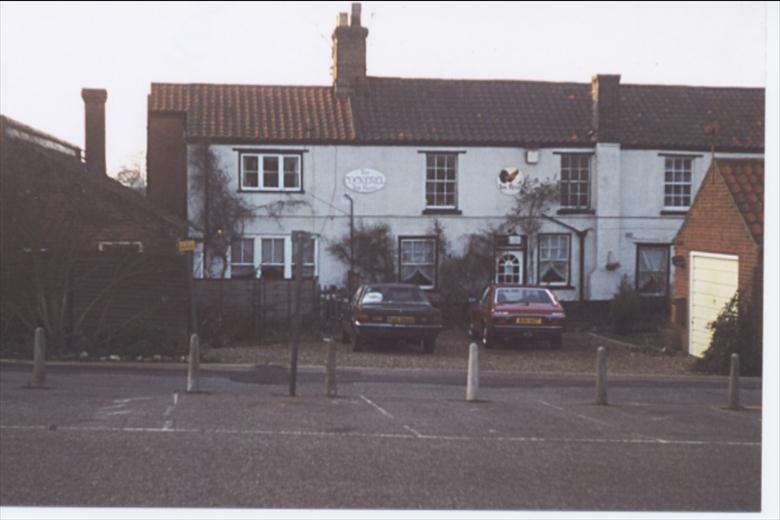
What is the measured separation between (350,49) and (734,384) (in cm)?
366

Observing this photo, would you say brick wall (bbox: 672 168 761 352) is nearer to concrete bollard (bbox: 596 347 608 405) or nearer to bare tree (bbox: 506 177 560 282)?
concrete bollard (bbox: 596 347 608 405)

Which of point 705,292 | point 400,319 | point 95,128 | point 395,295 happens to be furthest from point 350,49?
point 705,292

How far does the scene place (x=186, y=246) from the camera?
32.4 ft

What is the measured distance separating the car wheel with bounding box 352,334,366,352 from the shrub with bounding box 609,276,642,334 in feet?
6.70

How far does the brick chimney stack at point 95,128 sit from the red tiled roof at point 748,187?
15.0ft

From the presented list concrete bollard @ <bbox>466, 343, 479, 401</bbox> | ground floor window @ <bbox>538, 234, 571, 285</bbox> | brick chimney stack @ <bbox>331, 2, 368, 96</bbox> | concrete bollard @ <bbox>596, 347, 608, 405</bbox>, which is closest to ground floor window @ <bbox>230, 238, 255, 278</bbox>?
brick chimney stack @ <bbox>331, 2, 368, 96</bbox>

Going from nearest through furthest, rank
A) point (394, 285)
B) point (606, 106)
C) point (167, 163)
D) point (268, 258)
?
point (606, 106)
point (394, 285)
point (167, 163)
point (268, 258)

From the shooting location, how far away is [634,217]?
28.0ft

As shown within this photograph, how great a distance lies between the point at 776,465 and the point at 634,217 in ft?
8.05

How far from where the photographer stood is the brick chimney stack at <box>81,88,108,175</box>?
7.36m

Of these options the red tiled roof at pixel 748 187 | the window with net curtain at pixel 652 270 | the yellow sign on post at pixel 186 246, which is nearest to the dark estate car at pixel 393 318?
the window with net curtain at pixel 652 270

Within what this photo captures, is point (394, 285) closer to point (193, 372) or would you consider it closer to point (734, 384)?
point (193, 372)

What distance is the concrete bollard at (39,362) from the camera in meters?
8.71

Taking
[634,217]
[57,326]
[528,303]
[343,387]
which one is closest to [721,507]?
[528,303]
